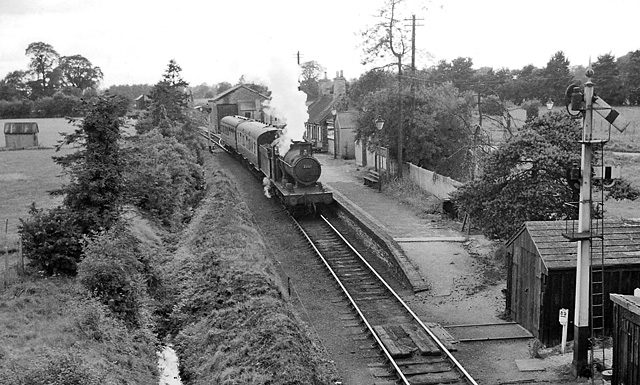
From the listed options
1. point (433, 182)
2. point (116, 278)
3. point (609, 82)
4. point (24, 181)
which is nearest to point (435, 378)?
point (116, 278)

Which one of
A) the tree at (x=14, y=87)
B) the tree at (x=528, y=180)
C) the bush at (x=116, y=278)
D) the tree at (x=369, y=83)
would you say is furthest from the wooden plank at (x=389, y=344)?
the tree at (x=14, y=87)

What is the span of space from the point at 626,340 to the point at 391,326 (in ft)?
17.3

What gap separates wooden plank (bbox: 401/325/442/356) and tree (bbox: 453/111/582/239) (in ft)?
17.2

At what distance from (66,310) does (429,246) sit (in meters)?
12.0

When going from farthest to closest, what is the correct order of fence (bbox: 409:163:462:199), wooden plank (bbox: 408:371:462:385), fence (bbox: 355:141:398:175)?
fence (bbox: 355:141:398:175)
fence (bbox: 409:163:462:199)
wooden plank (bbox: 408:371:462:385)

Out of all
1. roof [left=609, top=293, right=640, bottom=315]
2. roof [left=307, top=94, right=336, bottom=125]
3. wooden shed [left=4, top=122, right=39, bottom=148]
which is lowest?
roof [left=609, top=293, right=640, bottom=315]

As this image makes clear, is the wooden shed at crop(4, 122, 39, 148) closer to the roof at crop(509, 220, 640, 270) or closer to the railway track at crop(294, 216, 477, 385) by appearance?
the railway track at crop(294, 216, 477, 385)

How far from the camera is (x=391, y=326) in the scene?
14.1 metres

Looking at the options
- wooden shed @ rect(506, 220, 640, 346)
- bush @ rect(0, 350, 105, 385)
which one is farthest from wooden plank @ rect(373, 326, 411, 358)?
bush @ rect(0, 350, 105, 385)

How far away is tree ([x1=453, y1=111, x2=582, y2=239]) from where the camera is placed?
17.0 m

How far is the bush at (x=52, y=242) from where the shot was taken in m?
14.6

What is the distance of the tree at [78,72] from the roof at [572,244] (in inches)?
3451

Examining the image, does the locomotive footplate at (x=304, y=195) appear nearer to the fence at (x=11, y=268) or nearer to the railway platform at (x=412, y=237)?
the railway platform at (x=412, y=237)

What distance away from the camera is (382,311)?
15273 millimetres
